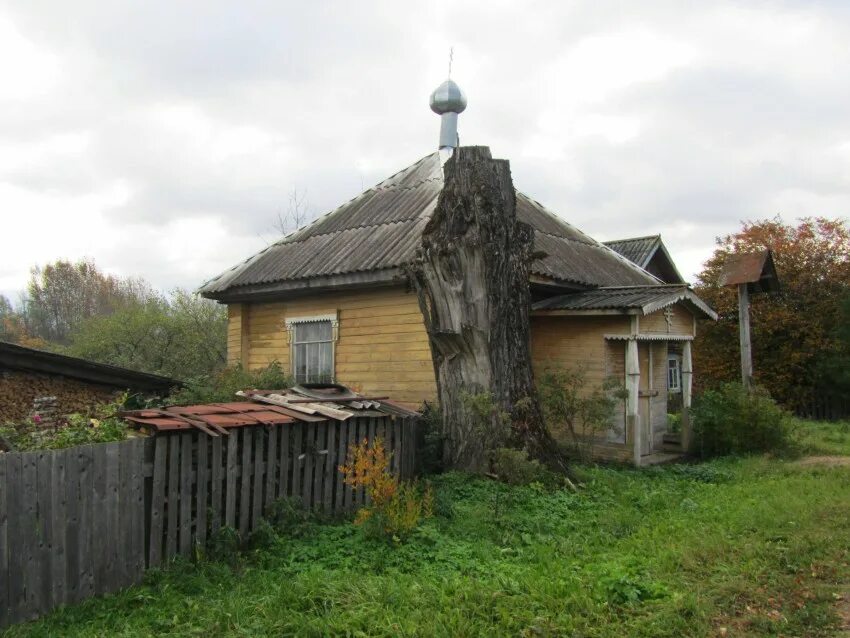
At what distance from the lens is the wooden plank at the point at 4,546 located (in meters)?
4.47

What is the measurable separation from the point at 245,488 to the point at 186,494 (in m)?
0.61

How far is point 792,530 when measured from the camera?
20.5 feet

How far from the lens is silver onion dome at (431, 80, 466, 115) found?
628 inches

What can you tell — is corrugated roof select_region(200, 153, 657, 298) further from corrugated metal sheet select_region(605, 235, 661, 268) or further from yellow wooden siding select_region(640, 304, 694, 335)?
corrugated metal sheet select_region(605, 235, 661, 268)

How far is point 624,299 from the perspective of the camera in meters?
10.6

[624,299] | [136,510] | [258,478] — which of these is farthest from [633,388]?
[136,510]

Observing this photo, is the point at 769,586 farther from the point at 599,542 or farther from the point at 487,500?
the point at 487,500

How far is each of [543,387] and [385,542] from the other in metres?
4.80

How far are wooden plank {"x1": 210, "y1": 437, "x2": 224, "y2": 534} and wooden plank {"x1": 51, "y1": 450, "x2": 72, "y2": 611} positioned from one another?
1252mm

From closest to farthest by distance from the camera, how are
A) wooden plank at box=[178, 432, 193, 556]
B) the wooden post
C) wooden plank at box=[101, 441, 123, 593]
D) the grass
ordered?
the grass → wooden plank at box=[101, 441, 123, 593] → wooden plank at box=[178, 432, 193, 556] → the wooden post

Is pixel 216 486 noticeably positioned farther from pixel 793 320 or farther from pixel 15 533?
pixel 793 320

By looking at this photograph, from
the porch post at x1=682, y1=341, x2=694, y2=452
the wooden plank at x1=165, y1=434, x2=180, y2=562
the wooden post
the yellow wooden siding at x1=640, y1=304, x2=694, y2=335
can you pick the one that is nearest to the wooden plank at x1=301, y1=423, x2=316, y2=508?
A: the wooden plank at x1=165, y1=434, x2=180, y2=562

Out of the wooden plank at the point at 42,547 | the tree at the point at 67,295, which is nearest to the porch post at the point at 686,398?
the wooden plank at the point at 42,547

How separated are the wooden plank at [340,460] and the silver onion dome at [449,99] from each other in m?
10.9
